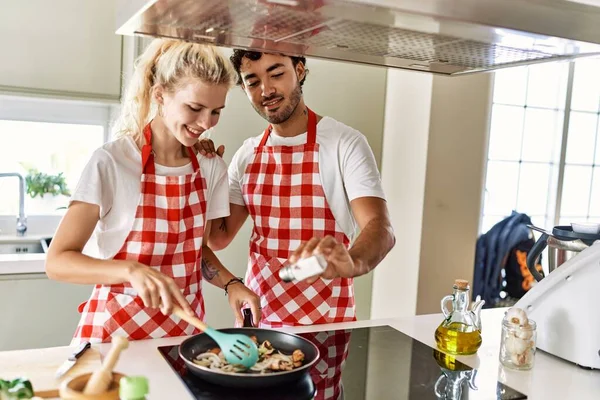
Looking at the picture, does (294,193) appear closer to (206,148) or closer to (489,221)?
(206,148)

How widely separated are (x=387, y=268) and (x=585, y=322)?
1.45 meters

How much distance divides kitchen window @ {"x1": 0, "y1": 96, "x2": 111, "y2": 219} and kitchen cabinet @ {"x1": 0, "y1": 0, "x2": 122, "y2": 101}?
0.28 metres

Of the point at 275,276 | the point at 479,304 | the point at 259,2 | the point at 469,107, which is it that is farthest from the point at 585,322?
Result: the point at 469,107

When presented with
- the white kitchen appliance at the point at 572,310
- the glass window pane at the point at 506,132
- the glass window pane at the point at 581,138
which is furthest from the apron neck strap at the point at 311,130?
the glass window pane at the point at 581,138

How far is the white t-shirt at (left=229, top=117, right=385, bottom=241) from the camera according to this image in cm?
161

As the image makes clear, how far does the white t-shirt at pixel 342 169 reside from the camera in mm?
1612

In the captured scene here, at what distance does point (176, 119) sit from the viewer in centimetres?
Answer: 140

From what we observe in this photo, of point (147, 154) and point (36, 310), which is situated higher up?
point (147, 154)

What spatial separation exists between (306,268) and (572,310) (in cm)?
62

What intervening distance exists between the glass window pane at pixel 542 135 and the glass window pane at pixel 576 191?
0.17 metres

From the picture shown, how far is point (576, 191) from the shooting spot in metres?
3.59

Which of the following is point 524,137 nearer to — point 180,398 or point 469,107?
point 469,107

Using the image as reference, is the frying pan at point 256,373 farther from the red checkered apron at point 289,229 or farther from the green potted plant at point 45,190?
the green potted plant at point 45,190

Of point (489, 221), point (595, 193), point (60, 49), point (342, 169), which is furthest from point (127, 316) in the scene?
point (595, 193)
